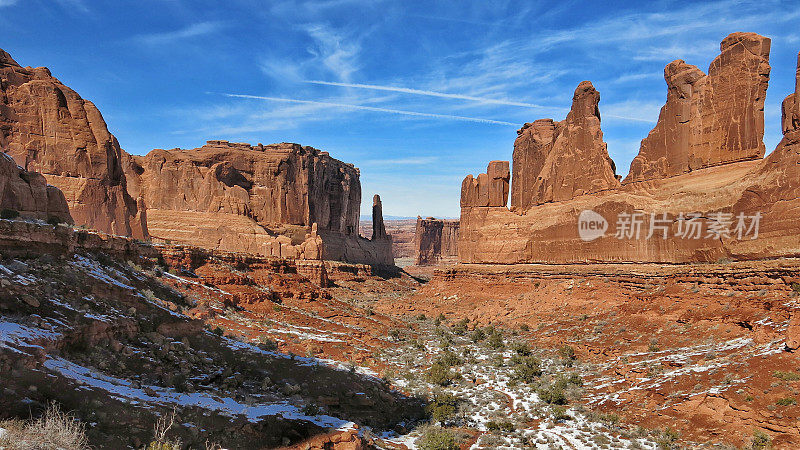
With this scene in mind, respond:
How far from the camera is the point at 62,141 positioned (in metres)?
26.2

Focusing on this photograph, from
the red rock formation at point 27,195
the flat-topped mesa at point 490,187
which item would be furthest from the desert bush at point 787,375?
the flat-topped mesa at point 490,187

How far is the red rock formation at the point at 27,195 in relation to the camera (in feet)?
43.7

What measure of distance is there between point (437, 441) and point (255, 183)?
57.3 m

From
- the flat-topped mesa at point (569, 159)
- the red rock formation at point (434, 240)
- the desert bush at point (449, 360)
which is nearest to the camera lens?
the desert bush at point (449, 360)

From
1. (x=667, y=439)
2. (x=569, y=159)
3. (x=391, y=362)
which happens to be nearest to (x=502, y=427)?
(x=667, y=439)

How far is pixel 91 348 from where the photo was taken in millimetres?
10008

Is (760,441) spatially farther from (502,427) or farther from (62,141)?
(62,141)

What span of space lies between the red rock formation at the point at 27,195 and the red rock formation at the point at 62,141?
1108 centimetres

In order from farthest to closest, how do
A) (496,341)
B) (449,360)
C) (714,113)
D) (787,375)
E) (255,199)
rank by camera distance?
(255,199) < (496,341) < (714,113) < (449,360) < (787,375)

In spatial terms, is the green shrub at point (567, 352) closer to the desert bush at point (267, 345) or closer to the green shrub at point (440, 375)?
the green shrub at point (440, 375)

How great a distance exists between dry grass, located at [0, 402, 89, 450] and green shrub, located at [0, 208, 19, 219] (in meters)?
8.06

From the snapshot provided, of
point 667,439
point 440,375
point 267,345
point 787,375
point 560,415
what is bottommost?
point 440,375

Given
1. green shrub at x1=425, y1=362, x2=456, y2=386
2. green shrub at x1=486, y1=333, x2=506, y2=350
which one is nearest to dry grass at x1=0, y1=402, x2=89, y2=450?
green shrub at x1=425, y1=362, x2=456, y2=386

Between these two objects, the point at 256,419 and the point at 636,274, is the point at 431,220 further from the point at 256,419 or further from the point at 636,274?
the point at 256,419
